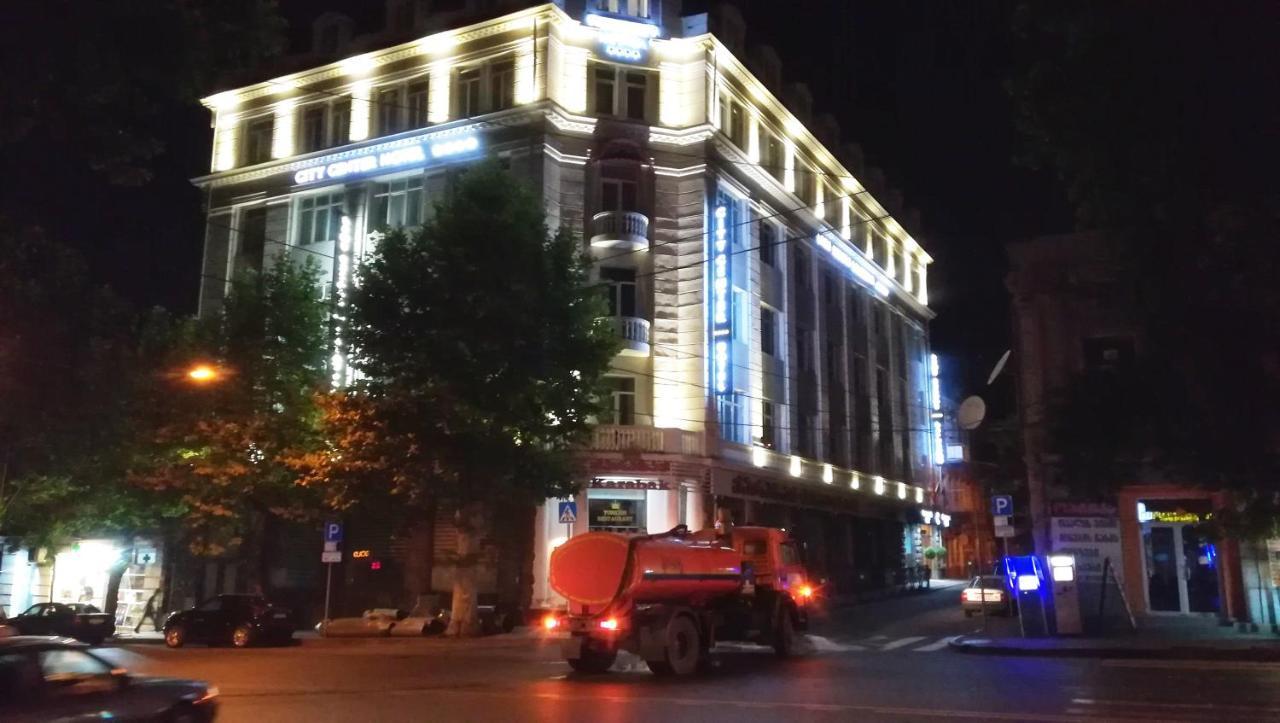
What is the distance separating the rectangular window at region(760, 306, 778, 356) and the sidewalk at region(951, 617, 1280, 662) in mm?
16920

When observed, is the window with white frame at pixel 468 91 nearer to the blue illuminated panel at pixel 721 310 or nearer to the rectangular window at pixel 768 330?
the blue illuminated panel at pixel 721 310

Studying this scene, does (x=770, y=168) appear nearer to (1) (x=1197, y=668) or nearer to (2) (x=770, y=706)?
(1) (x=1197, y=668)

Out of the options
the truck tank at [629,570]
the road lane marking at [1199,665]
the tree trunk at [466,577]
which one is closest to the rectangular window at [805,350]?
the tree trunk at [466,577]

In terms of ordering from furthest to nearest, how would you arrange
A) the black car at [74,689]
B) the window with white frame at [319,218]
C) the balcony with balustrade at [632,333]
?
the window with white frame at [319,218]
the balcony with balustrade at [632,333]
the black car at [74,689]

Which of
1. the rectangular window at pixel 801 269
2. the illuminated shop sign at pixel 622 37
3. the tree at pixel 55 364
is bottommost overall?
the tree at pixel 55 364

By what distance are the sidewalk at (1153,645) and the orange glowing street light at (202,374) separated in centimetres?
A: 1838

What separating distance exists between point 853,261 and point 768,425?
12.6 m

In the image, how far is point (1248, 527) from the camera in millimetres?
21016

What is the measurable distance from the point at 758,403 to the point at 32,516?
926 inches

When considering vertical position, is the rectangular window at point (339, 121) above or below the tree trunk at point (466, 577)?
above

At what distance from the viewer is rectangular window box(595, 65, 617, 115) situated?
3466 centimetres

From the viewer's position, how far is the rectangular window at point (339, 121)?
3709 cm

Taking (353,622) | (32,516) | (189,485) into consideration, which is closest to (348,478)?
(353,622)

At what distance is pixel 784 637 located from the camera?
20.0m
